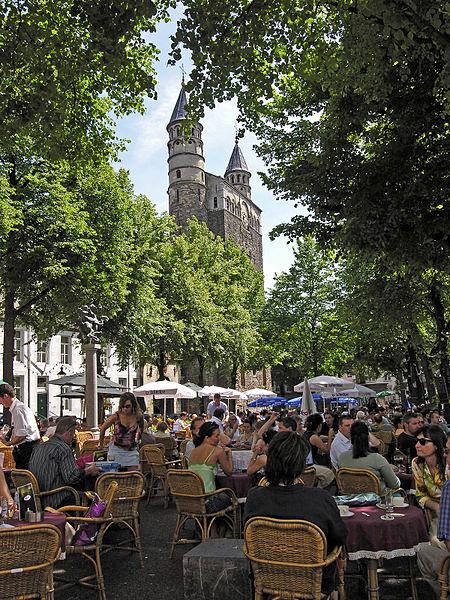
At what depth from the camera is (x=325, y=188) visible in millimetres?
14883

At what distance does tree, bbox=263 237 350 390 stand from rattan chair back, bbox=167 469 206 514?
1510 inches

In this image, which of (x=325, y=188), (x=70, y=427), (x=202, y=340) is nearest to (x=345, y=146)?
(x=325, y=188)

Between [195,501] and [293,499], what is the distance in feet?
11.8

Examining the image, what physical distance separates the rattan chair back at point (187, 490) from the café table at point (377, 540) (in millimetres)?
2661

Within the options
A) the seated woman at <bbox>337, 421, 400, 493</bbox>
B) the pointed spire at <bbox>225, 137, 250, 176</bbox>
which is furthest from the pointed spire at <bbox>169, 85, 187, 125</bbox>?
the seated woman at <bbox>337, 421, 400, 493</bbox>

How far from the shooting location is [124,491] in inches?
284

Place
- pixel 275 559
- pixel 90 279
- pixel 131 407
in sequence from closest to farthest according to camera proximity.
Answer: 1. pixel 275 559
2. pixel 131 407
3. pixel 90 279

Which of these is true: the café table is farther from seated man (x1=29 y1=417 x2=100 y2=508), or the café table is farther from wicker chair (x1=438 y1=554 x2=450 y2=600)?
seated man (x1=29 y1=417 x2=100 y2=508)

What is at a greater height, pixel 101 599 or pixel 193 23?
pixel 193 23

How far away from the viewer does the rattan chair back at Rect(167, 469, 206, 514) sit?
7445 mm

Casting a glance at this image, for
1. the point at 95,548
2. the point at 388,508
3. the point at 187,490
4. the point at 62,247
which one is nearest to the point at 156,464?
the point at 187,490

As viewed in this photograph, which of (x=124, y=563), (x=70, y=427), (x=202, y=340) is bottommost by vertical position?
(x=124, y=563)

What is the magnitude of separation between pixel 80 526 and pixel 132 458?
2.38 metres

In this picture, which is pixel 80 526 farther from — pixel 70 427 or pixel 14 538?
pixel 14 538
